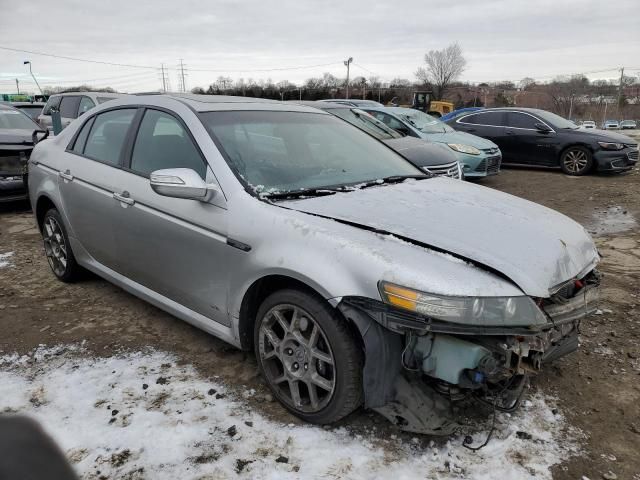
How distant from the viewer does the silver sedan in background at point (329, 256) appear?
2.06 m

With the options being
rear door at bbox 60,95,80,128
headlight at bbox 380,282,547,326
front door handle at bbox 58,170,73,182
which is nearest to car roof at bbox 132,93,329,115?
front door handle at bbox 58,170,73,182

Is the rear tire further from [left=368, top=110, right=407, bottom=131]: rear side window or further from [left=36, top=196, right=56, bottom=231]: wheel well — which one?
[left=368, top=110, right=407, bottom=131]: rear side window

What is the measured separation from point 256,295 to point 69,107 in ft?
34.2

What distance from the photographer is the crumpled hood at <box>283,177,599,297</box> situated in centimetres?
219

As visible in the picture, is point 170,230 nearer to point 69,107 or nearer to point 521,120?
point 69,107

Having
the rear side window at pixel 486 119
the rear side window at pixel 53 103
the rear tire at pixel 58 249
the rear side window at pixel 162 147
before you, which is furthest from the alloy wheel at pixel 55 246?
the rear side window at pixel 486 119

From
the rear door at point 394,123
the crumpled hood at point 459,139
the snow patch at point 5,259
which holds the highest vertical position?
the rear door at point 394,123

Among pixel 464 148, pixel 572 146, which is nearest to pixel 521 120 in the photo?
pixel 572 146

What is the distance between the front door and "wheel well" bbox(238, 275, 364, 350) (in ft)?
0.46

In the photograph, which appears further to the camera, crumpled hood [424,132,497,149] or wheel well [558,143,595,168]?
wheel well [558,143,595,168]

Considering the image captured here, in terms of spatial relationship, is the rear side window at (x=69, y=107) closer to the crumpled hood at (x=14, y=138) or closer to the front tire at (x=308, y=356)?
the crumpled hood at (x=14, y=138)

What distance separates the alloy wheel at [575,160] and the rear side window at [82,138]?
32.2ft

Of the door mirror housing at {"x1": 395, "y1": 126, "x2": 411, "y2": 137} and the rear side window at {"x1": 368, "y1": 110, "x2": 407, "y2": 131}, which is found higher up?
the rear side window at {"x1": 368, "y1": 110, "x2": 407, "y2": 131}

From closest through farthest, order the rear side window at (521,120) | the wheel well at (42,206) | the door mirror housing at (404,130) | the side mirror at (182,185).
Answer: the side mirror at (182,185) < the wheel well at (42,206) < the door mirror housing at (404,130) < the rear side window at (521,120)
